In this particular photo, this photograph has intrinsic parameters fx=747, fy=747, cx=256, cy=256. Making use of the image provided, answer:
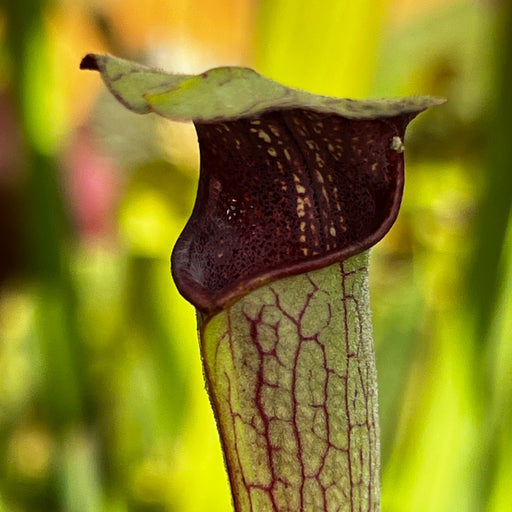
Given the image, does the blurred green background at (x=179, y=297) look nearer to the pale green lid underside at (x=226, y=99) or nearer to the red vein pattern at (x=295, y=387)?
the red vein pattern at (x=295, y=387)

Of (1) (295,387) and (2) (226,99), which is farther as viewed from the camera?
(1) (295,387)

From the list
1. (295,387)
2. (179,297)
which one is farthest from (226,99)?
(179,297)

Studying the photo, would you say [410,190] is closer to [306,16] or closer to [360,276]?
[306,16]

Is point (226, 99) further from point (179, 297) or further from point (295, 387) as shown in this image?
point (179, 297)

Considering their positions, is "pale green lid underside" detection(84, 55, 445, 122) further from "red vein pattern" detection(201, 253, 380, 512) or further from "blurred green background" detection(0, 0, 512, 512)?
"blurred green background" detection(0, 0, 512, 512)

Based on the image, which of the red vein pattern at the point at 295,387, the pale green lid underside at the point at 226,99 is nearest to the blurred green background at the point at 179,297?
the red vein pattern at the point at 295,387

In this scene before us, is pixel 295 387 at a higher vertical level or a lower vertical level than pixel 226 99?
lower

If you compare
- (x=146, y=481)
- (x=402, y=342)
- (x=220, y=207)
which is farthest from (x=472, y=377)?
(x=146, y=481)
